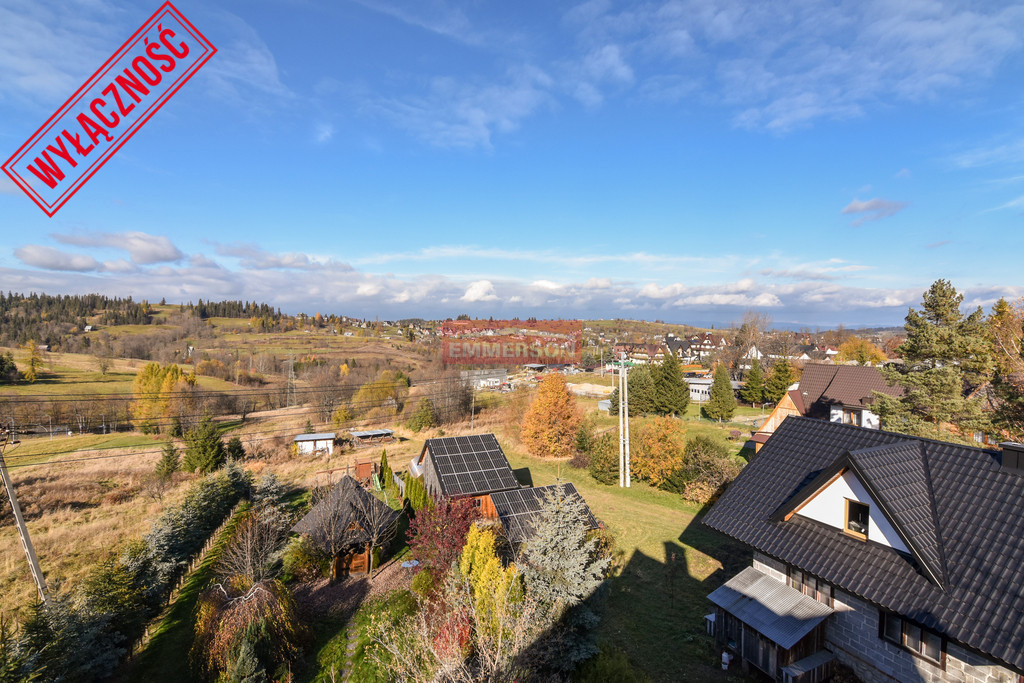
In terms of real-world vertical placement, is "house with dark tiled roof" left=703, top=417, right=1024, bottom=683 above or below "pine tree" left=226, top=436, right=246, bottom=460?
above

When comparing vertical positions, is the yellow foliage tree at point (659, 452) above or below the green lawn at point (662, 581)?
above

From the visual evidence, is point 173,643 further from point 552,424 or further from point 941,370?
point 941,370

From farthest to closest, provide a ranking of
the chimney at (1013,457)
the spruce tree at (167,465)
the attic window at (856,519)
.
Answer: the spruce tree at (167,465), the attic window at (856,519), the chimney at (1013,457)

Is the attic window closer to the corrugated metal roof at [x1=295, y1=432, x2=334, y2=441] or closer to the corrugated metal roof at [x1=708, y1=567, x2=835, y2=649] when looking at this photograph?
the corrugated metal roof at [x1=708, y1=567, x2=835, y2=649]

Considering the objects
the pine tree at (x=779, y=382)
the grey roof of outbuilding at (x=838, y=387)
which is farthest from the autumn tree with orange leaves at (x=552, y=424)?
the pine tree at (x=779, y=382)

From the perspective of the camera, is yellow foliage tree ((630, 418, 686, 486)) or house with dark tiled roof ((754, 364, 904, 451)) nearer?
yellow foliage tree ((630, 418, 686, 486))

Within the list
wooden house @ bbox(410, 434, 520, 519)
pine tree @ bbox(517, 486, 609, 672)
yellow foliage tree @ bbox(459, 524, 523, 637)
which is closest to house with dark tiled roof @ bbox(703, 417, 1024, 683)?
pine tree @ bbox(517, 486, 609, 672)

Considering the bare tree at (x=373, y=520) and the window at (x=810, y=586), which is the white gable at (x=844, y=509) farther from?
the bare tree at (x=373, y=520)
